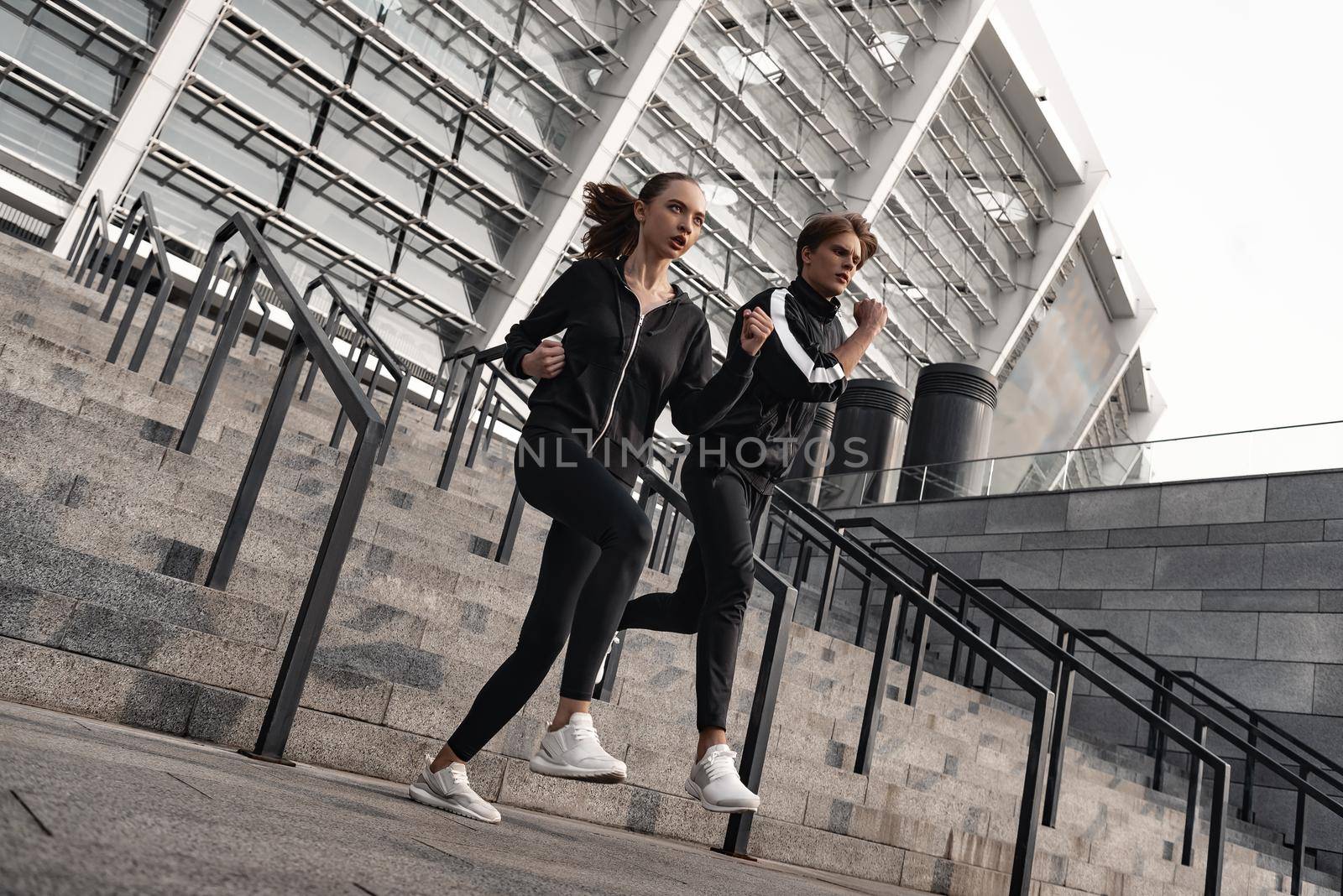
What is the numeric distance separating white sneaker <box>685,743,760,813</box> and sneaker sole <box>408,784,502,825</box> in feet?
1.58

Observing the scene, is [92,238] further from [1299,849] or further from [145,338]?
[1299,849]

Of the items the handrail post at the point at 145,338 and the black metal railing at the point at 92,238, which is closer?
the handrail post at the point at 145,338

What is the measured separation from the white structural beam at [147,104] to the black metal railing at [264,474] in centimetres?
1413

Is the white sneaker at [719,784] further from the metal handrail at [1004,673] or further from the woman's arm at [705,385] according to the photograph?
the metal handrail at [1004,673]

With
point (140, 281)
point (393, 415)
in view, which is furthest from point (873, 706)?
point (140, 281)

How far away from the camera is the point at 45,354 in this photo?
4867mm

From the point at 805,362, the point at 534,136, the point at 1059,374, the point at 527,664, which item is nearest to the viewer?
the point at 527,664

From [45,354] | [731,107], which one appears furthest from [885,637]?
[731,107]

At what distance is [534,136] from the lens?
2084 centimetres

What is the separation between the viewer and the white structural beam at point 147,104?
16.6 metres

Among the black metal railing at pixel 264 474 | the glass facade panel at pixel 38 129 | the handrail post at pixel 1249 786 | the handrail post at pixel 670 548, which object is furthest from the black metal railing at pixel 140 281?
the glass facade panel at pixel 38 129

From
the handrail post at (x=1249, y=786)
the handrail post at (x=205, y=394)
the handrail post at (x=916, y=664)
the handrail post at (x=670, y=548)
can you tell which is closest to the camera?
the handrail post at (x=205, y=394)

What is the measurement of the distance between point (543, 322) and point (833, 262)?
0.83 m

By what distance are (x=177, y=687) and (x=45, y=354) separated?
9.20ft
